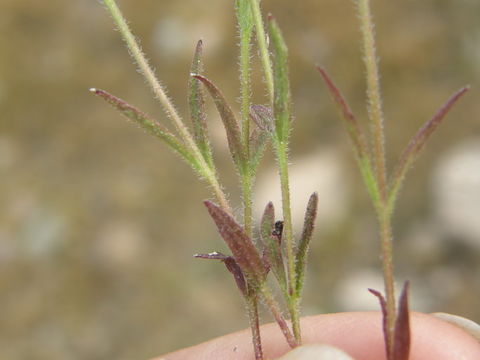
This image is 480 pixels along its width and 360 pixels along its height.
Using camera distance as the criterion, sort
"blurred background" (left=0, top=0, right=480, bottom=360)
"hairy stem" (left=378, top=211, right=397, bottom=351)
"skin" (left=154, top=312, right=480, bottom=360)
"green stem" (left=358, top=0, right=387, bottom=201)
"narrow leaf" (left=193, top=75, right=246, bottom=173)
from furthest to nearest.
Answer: "blurred background" (left=0, top=0, right=480, bottom=360) → "skin" (left=154, top=312, right=480, bottom=360) → "narrow leaf" (left=193, top=75, right=246, bottom=173) → "hairy stem" (left=378, top=211, right=397, bottom=351) → "green stem" (left=358, top=0, right=387, bottom=201)

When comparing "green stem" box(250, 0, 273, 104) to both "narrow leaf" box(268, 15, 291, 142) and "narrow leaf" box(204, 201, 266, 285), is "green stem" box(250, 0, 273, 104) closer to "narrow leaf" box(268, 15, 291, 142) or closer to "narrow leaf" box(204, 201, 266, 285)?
"narrow leaf" box(268, 15, 291, 142)

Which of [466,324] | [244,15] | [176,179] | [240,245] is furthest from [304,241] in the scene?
[176,179]

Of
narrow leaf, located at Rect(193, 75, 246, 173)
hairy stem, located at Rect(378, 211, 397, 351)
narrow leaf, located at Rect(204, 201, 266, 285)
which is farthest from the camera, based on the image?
narrow leaf, located at Rect(193, 75, 246, 173)

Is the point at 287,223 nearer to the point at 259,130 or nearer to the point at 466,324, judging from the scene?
the point at 259,130

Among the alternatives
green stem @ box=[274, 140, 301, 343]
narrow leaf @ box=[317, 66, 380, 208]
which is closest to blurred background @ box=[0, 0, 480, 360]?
green stem @ box=[274, 140, 301, 343]

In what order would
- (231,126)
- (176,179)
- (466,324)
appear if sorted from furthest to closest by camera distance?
(176,179), (466,324), (231,126)

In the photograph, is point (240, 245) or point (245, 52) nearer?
point (240, 245)
